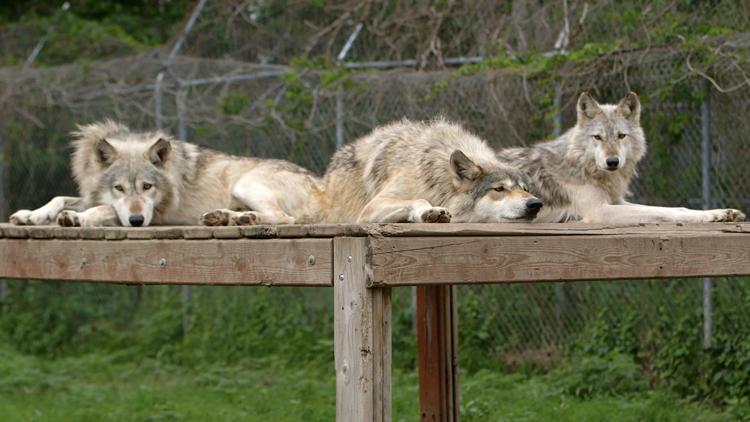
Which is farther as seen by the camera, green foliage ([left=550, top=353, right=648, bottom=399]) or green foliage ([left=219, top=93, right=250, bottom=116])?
green foliage ([left=219, top=93, right=250, bottom=116])

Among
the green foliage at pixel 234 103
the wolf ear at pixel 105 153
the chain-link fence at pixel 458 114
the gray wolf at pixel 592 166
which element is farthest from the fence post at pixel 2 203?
the gray wolf at pixel 592 166

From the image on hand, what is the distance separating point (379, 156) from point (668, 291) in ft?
9.82

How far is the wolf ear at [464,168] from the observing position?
4.83m

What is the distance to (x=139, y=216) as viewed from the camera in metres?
5.26

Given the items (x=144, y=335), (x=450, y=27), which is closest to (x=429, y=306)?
(x=450, y=27)

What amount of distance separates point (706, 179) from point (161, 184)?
11.8ft

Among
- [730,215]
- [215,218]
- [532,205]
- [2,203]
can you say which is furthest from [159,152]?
[2,203]

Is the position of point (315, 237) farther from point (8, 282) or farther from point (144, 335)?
point (8, 282)

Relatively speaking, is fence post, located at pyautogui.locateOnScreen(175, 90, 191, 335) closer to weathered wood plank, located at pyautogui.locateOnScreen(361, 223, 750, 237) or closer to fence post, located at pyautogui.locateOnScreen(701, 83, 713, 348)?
fence post, located at pyautogui.locateOnScreen(701, 83, 713, 348)

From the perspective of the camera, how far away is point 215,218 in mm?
4852

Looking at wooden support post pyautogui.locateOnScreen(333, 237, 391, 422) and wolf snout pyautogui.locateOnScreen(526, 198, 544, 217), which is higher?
wolf snout pyautogui.locateOnScreen(526, 198, 544, 217)

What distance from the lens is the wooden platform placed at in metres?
3.49

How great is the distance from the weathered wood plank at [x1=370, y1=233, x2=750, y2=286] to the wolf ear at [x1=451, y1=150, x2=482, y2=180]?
3.18 feet

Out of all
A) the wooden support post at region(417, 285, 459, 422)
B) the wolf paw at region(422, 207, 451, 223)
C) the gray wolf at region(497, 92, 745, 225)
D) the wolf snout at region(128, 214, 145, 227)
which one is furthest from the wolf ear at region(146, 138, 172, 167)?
the wolf paw at region(422, 207, 451, 223)
